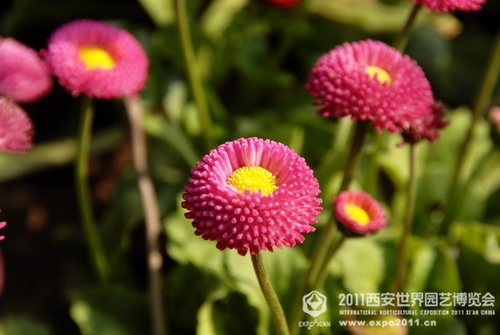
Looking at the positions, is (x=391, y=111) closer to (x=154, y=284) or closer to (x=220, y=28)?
(x=154, y=284)

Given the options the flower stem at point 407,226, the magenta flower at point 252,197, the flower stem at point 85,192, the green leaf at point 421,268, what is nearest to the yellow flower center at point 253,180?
the magenta flower at point 252,197

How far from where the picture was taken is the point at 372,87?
80 centimetres

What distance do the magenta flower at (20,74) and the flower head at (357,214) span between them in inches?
20.0

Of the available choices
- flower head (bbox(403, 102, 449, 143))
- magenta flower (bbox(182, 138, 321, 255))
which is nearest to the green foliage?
flower head (bbox(403, 102, 449, 143))

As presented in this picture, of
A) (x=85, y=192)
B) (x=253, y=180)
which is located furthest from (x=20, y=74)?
(x=253, y=180)

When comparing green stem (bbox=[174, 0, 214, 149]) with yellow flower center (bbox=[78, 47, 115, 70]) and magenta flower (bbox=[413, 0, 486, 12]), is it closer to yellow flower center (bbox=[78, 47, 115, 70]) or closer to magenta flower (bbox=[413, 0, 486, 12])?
yellow flower center (bbox=[78, 47, 115, 70])

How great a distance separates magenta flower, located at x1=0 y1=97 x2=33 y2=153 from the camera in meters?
0.82

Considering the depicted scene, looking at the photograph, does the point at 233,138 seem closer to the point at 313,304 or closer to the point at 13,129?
the point at 313,304

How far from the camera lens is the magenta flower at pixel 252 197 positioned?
0.61 m

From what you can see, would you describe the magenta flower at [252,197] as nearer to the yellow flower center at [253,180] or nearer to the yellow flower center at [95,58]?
the yellow flower center at [253,180]

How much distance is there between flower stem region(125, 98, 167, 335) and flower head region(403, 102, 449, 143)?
0.55 meters

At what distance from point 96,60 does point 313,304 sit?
0.51 m

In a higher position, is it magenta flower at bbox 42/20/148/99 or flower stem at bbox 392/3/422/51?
flower stem at bbox 392/3/422/51

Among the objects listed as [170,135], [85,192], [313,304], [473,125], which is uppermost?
[473,125]
